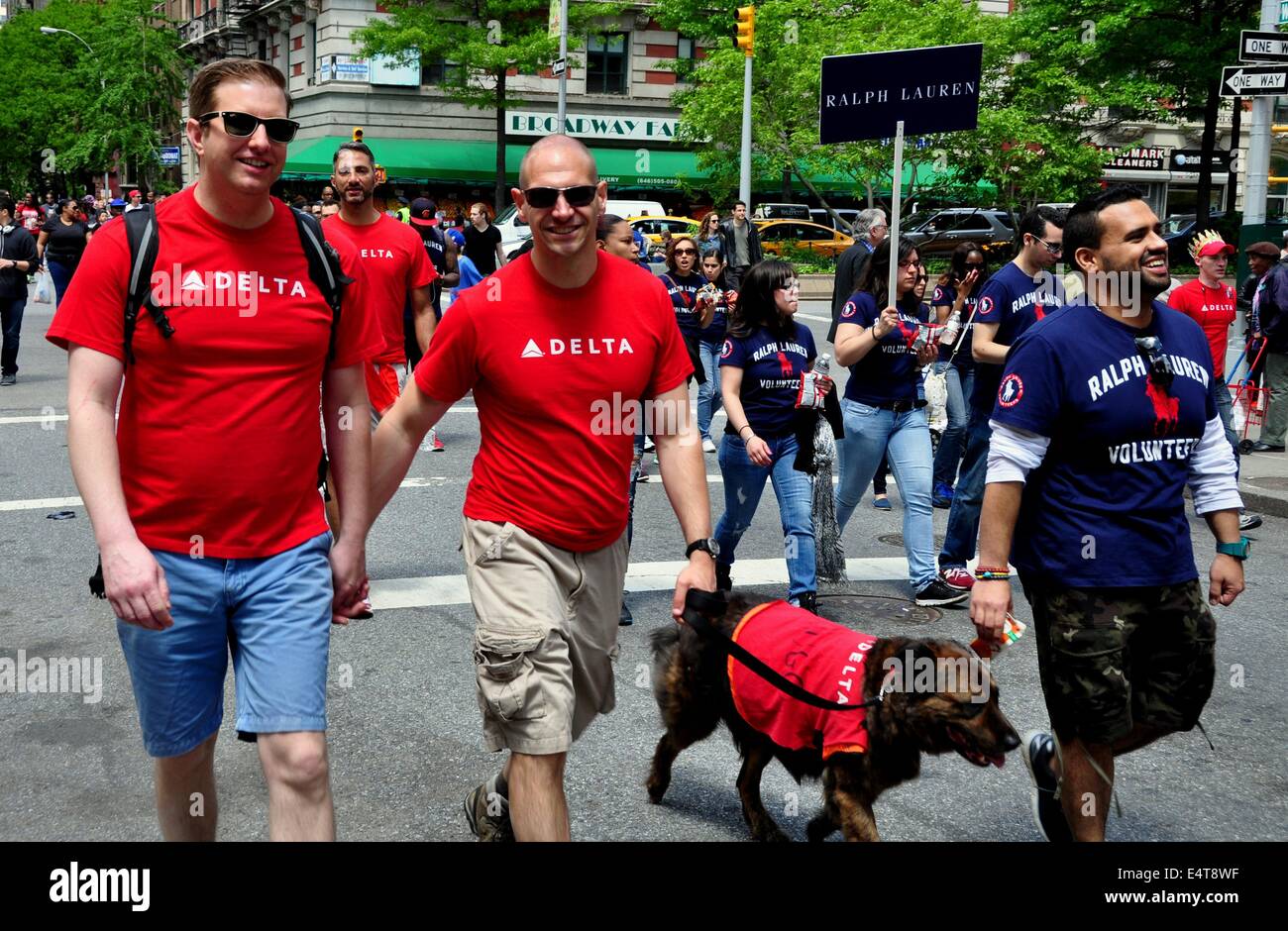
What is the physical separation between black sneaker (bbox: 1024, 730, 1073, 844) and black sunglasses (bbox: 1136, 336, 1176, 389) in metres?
1.03

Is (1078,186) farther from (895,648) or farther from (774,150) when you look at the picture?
(895,648)

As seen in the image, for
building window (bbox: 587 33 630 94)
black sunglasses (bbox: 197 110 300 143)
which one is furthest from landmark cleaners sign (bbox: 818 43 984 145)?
building window (bbox: 587 33 630 94)

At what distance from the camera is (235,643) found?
126 inches

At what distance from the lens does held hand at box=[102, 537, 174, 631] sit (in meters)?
2.91

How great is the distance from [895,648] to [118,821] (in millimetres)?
2586

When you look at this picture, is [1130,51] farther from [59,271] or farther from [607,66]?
[59,271]

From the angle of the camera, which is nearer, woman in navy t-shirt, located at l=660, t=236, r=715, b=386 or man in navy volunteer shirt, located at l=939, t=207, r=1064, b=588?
man in navy volunteer shirt, located at l=939, t=207, r=1064, b=588

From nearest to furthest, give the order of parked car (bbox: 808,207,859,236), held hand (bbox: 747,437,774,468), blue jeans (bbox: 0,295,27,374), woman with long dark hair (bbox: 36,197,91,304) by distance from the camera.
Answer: held hand (bbox: 747,437,774,468) < blue jeans (bbox: 0,295,27,374) < woman with long dark hair (bbox: 36,197,91,304) < parked car (bbox: 808,207,859,236)

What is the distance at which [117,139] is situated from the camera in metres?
52.7

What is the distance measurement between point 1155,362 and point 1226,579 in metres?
0.74

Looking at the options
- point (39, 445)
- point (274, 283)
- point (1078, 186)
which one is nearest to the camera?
point (274, 283)

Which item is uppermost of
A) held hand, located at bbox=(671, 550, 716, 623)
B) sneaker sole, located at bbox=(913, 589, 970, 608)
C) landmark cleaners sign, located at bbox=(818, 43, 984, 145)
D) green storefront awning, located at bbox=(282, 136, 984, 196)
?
green storefront awning, located at bbox=(282, 136, 984, 196)

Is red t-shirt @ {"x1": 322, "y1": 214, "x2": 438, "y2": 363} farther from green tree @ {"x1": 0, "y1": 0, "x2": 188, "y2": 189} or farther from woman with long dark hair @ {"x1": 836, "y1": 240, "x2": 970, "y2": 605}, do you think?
green tree @ {"x1": 0, "y1": 0, "x2": 188, "y2": 189}

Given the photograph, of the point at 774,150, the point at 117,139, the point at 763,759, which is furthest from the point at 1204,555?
the point at 117,139
